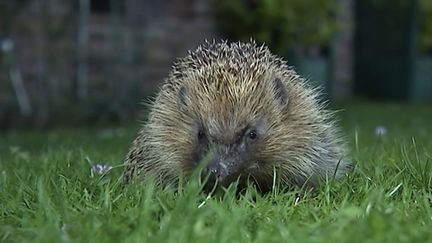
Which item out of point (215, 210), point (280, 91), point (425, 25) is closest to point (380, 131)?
point (280, 91)

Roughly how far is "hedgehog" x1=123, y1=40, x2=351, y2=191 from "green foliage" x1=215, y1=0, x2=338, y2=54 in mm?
8755

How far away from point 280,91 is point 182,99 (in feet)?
1.31

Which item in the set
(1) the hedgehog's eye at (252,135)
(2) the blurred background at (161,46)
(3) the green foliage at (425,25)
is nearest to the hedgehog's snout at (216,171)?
(1) the hedgehog's eye at (252,135)

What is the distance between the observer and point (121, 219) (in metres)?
2.55

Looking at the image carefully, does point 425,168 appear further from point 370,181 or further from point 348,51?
point 348,51

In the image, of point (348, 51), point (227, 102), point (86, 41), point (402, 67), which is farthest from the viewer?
point (348, 51)

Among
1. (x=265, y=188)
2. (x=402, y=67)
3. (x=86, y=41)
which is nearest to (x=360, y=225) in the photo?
(x=265, y=188)

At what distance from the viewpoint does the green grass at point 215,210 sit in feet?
7.71

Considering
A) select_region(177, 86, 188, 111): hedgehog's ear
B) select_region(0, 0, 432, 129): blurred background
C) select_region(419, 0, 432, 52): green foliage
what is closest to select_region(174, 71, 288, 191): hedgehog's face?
select_region(177, 86, 188, 111): hedgehog's ear

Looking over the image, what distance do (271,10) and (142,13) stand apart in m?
2.05

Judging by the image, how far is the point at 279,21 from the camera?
1277 centimetres

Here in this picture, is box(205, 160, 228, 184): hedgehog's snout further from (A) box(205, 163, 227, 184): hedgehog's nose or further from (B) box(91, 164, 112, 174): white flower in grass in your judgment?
(B) box(91, 164, 112, 174): white flower in grass

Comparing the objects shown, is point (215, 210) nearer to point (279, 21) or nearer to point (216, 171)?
point (216, 171)

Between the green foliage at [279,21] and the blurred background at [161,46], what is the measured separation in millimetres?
15
